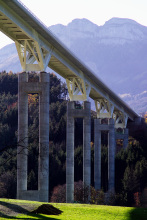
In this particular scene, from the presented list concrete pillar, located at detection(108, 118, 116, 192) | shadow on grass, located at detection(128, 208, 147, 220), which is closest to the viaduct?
shadow on grass, located at detection(128, 208, 147, 220)

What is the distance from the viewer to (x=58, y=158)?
93.7 meters

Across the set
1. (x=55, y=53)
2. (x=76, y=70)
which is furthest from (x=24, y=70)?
(x=76, y=70)

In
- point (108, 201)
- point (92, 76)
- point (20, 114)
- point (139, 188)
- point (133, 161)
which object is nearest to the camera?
point (20, 114)

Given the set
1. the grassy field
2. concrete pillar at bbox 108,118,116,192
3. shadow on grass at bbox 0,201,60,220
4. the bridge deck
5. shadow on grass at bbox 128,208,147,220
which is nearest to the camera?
shadow on grass at bbox 0,201,60,220

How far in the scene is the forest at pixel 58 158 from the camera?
80500 mm

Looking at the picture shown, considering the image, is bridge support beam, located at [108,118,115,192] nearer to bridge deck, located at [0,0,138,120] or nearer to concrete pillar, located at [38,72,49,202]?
bridge deck, located at [0,0,138,120]

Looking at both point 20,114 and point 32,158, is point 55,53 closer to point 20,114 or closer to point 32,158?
point 20,114

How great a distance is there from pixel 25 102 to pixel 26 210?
15.8m

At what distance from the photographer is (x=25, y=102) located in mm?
45625

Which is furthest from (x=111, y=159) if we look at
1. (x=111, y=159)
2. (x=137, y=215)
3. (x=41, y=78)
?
(x=137, y=215)

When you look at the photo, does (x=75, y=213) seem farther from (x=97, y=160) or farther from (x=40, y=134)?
(x=97, y=160)

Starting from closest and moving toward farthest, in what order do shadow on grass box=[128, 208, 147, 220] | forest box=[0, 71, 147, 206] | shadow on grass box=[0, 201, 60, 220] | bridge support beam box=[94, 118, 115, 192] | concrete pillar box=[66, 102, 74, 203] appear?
shadow on grass box=[0, 201, 60, 220]
shadow on grass box=[128, 208, 147, 220]
concrete pillar box=[66, 102, 74, 203]
forest box=[0, 71, 147, 206]
bridge support beam box=[94, 118, 115, 192]

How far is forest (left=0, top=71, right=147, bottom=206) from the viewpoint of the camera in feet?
264

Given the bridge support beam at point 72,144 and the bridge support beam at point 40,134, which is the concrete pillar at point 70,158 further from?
the bridge support beam at point 40,134
